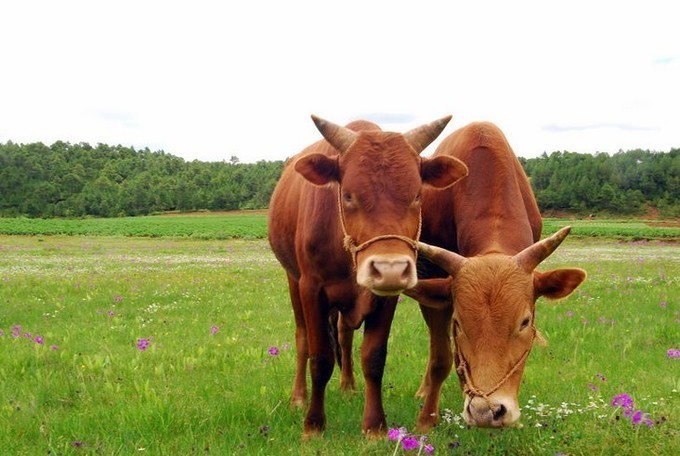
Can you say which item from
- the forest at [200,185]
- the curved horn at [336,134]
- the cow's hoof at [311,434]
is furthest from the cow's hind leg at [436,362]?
the forest at [200,185]

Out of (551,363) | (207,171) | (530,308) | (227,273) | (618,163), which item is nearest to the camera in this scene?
(530,308)

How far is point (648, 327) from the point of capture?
881 centimetres

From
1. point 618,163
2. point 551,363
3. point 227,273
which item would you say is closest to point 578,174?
point 618,163

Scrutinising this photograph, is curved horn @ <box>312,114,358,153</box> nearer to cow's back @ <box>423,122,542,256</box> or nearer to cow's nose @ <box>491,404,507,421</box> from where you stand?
cow's back @ <box>423,122,542,256</box>

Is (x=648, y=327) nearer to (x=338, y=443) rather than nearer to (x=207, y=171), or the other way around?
(x=338, y=443)

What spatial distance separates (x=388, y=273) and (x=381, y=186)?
0.78 metres

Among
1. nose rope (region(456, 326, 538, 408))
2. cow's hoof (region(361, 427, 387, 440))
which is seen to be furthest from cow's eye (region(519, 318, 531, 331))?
cow's hoof (region(361, 427, 387, 440))

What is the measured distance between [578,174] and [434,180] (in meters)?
110

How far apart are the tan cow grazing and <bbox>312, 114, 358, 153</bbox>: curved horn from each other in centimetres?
103

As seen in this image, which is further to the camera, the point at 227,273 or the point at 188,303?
the point at 227,273

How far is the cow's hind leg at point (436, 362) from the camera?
5.37 meters

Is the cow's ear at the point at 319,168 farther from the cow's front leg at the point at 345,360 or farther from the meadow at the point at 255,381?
the cow's front leg at the point at 345,360

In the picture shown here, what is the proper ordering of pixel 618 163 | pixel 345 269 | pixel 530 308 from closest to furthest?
1. pixel 530 308
2. pixel 345 269
3. pixel 618 163

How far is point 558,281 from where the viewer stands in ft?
14.0
